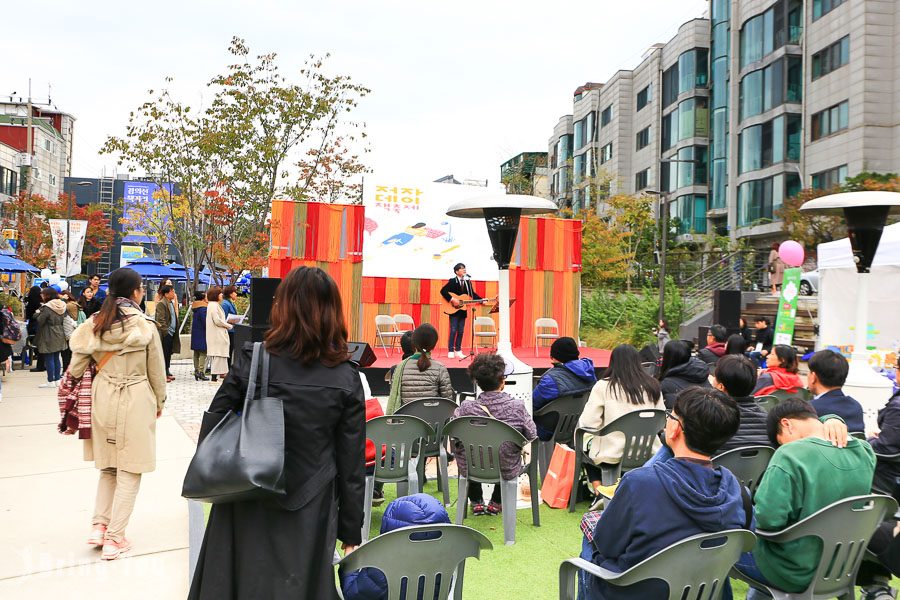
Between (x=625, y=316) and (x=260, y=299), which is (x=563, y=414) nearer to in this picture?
(x=260, y=299)

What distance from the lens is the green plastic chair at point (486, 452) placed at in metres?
4.55

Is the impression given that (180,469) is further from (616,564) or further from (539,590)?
(616,564)

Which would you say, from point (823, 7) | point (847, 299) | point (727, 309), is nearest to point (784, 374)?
point (727, 309)

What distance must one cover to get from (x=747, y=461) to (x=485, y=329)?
11.8 meters

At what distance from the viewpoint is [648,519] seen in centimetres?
238

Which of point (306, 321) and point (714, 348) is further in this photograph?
point (714, 348)

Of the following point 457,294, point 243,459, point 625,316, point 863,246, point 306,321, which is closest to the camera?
point 243,459

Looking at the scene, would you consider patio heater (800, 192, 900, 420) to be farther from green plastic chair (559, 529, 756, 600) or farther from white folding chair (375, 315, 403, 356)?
white folding chair (375, 315, 403, 356)

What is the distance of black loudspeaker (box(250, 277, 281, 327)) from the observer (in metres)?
8.14

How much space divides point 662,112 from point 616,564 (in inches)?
1650

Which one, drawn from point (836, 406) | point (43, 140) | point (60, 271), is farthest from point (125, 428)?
point (43, 140)

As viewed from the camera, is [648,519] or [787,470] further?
[787,470]

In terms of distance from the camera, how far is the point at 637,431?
4723 mm

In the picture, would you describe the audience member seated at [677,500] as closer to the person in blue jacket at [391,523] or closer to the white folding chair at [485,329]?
the person in blue jacket at [391,523]
